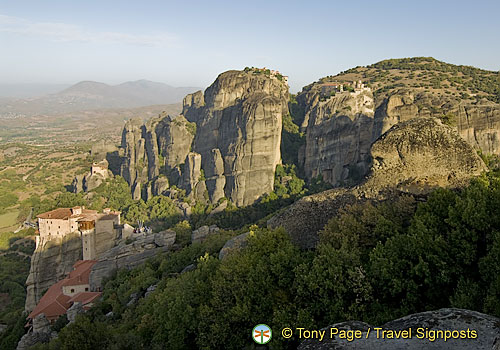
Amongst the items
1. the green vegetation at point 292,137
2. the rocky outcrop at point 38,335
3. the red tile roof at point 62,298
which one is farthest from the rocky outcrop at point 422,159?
the green vegetation at point 292,137

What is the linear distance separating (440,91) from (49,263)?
61.0 m

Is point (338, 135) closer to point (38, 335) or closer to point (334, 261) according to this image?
point (38, 335)

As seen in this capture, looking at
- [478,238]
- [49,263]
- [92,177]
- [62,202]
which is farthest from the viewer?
[92,177]

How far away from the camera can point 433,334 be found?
6582 mm

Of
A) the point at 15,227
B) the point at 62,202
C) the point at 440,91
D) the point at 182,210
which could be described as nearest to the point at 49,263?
the point at 62,202

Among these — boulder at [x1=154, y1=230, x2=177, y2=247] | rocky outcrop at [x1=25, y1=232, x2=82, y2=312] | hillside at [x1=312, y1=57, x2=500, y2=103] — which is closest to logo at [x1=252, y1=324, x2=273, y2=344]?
boulder at [x1=154, y1=230, x2=177, y2=247]

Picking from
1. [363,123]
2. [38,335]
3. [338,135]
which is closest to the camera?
[38,335]

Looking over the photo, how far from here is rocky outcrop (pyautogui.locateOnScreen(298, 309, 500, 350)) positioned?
6230 mm

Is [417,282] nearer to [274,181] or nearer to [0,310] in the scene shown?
[0,310]

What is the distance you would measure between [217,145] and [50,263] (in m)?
34.5

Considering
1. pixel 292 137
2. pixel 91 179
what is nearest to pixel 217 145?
pixel 292 137

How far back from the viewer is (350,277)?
1131 centimetres

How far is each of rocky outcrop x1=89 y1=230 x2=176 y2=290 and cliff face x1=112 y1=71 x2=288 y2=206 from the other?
24.4 m

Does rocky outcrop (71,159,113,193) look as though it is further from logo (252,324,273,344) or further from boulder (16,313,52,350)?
logo (252,324,273,344)
